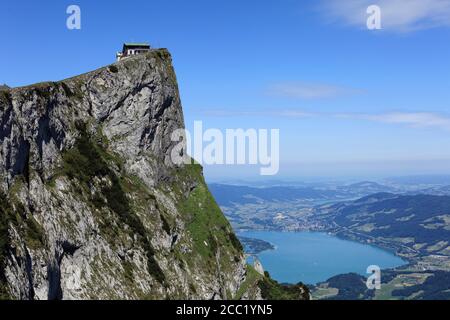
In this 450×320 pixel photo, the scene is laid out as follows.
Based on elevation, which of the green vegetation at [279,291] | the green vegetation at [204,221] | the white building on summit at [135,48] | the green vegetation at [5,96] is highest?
the white building on summit at [135,48]

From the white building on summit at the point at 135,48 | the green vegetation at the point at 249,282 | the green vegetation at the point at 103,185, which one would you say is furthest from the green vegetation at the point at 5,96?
the white building on summit at the point at 135,48

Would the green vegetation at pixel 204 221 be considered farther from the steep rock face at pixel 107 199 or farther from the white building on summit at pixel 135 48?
the white building on summit at pixel 135 48

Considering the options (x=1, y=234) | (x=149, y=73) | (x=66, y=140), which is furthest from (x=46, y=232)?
→ (x=149, y=73)

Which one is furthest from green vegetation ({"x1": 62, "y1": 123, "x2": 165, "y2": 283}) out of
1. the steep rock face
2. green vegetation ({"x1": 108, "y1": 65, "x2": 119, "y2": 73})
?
green vegetation ({"x1": 108, "y1": 65, "x2": 119, "y2": 73})

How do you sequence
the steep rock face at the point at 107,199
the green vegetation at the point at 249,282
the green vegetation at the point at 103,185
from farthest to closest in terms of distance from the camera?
1. the green vegetation at the point at 249,282
2. the green vegetation at the point at 103,185
3. the steep rock face at the point at 107,199

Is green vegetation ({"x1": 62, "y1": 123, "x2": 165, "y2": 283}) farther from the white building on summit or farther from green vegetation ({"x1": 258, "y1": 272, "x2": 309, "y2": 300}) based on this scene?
the white building on summit
